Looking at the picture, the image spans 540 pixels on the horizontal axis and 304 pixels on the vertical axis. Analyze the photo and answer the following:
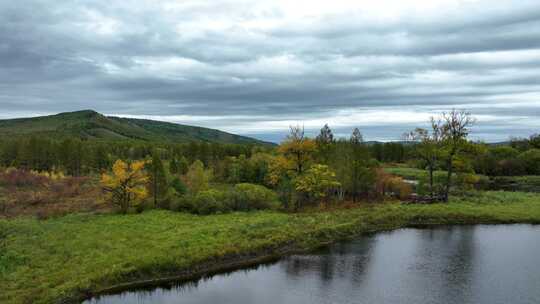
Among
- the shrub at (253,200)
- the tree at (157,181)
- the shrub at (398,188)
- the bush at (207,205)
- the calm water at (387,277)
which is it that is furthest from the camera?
the shrub at (398,188)

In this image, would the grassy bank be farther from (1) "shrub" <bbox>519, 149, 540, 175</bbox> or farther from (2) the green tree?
(1) "shrub" <bbox>519, 149, 540, 175</bbox>

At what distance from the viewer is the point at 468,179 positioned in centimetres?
6331

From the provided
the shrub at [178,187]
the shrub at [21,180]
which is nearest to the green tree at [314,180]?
the shrub at [178,187]

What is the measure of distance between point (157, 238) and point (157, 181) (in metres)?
18.9

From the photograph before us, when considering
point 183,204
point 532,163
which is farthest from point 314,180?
point 532,163

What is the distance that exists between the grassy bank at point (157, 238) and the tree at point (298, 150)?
34.5 feet

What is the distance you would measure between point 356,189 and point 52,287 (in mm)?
47076

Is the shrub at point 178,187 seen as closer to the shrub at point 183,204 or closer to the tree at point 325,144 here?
the shrub at point 183,204

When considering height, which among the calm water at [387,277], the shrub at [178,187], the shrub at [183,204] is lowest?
the calm water at [387,277]

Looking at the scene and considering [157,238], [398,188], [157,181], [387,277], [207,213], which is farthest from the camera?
[398,188]

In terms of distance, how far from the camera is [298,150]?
2323 inches

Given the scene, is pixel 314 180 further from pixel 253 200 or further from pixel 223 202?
pixel 223 202

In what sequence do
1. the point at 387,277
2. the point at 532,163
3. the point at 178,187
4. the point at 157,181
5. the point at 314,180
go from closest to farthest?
the point at 387,277 → the point at 157,181 → the point at 314,180 → the point at 178,187 → the point at 532,163

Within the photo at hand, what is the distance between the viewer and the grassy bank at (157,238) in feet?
95.0
